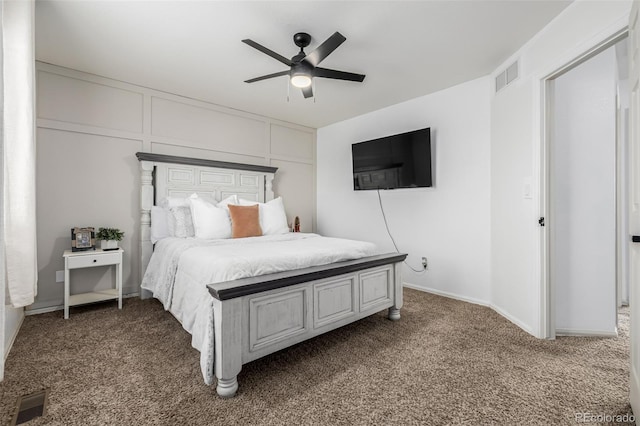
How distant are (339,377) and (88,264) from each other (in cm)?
264

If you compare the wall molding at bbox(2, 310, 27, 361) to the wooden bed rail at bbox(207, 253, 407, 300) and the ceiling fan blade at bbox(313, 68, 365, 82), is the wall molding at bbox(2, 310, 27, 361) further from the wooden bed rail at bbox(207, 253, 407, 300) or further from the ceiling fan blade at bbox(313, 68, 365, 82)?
the ceiling fan blade at bbox(313, 68, 365, 82)

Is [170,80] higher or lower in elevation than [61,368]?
higher

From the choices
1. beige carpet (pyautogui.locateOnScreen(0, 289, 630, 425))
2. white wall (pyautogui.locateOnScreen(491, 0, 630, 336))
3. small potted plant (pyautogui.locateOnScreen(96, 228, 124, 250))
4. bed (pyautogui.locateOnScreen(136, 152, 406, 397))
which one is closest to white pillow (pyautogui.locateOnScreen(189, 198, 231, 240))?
bed (pyautogui.locateOnScreen(136, 152, 406, 397))

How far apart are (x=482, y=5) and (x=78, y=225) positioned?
4.26 metres

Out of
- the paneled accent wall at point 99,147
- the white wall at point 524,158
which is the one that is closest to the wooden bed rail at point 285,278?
the white wall at point 524,158

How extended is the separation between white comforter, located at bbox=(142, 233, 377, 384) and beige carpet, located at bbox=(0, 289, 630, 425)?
10.0 inches

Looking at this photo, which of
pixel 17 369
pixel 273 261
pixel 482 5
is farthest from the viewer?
pixel 482 5

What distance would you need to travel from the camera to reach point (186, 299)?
2.25 meters

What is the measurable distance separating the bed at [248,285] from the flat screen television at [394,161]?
1425mm

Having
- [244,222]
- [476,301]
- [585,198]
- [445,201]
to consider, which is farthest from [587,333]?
[244,222]

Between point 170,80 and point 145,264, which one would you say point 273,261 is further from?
point 170,80

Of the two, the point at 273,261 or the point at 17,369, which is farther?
the point at 273,261

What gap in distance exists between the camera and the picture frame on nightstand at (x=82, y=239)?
10.0 feet

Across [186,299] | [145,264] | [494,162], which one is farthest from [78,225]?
[494,162]
